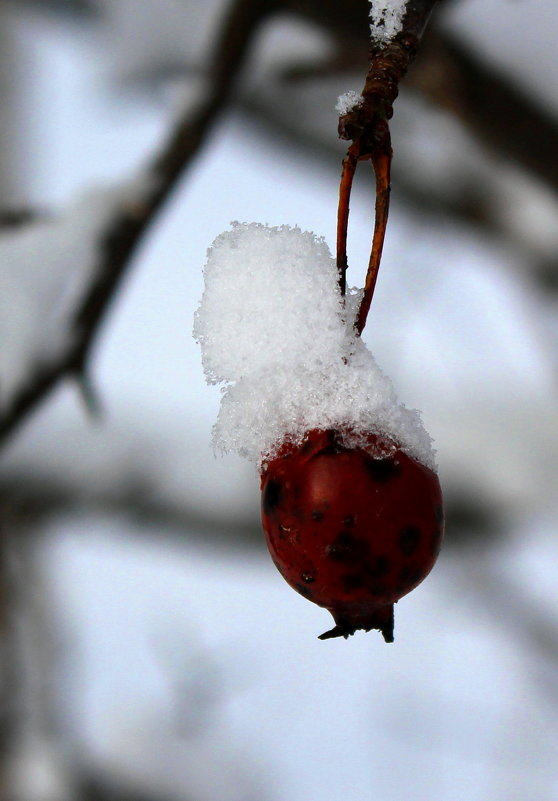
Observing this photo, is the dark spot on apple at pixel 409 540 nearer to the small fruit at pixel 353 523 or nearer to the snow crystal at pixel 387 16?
the small fruit at pixel 353 523

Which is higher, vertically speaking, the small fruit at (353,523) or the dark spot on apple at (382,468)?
the dark spot on apple at (382,468)

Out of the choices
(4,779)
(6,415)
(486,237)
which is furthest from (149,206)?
(4,779)

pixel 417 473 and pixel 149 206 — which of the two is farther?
pixel 149 206

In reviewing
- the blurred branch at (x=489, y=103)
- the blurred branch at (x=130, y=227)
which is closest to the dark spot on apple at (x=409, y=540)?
the blurred branch at (x=130, y=227)

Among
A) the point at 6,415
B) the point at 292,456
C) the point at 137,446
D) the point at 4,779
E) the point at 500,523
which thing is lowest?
the point at 4,779

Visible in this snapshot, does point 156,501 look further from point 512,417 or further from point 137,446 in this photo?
point 512,417

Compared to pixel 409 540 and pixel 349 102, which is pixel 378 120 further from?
pixel 409 540

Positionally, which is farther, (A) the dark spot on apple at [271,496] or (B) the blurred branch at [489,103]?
(B) the blurred branch at [489,103]

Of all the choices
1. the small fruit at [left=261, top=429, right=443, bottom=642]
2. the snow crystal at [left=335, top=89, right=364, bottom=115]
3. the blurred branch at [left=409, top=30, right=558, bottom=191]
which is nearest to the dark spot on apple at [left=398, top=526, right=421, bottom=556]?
the small fruit at [left=261, top=429, right=443, bottom=642]
